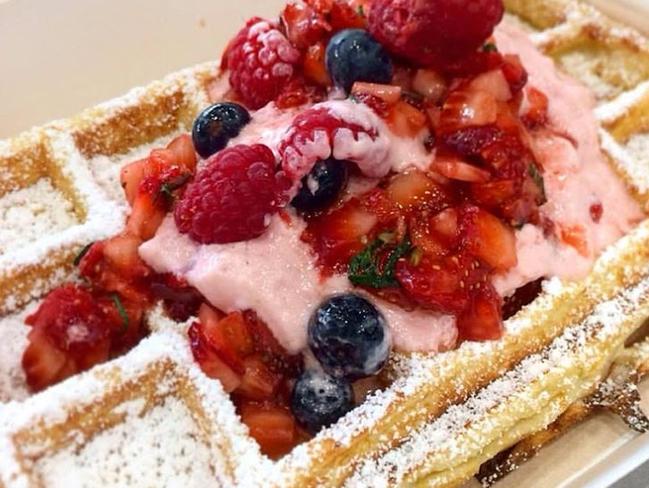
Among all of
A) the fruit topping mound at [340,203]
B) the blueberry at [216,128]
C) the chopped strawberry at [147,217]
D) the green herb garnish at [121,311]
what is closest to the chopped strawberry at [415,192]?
the fruit topping mound at [340,203]

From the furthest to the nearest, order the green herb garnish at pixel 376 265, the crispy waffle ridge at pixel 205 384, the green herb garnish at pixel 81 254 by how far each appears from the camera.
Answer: the green herb garnish at pixel 81 254 → the green herb garnish at pixel 376 265 → the crispy waffle ridge at pixel 205 384

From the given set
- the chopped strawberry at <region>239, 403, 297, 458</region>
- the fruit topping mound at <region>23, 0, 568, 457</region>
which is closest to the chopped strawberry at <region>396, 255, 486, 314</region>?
the fruit topping mound at <region>23, 0, 568, 457</region>

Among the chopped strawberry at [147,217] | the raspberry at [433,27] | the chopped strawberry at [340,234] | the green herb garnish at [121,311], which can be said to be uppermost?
the raspberry at [433,27]

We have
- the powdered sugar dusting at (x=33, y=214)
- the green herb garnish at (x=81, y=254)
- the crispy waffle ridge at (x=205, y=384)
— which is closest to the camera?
the crispy waffle ridge at (x=205, y=384)

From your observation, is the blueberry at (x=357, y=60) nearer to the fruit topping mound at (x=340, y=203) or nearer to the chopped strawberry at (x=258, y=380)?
the fruit topping mound at (x=340, y=203)

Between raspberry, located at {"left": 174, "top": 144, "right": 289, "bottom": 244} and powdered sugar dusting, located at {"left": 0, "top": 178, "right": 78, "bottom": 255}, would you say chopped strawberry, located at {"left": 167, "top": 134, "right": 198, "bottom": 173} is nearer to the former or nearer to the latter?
raspberry, located at {"left": 174, "top": 144, "right": 289, "bottom": 244}

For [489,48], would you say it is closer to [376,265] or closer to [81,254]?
[376,265]

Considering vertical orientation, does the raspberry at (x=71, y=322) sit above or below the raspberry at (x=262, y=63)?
below
